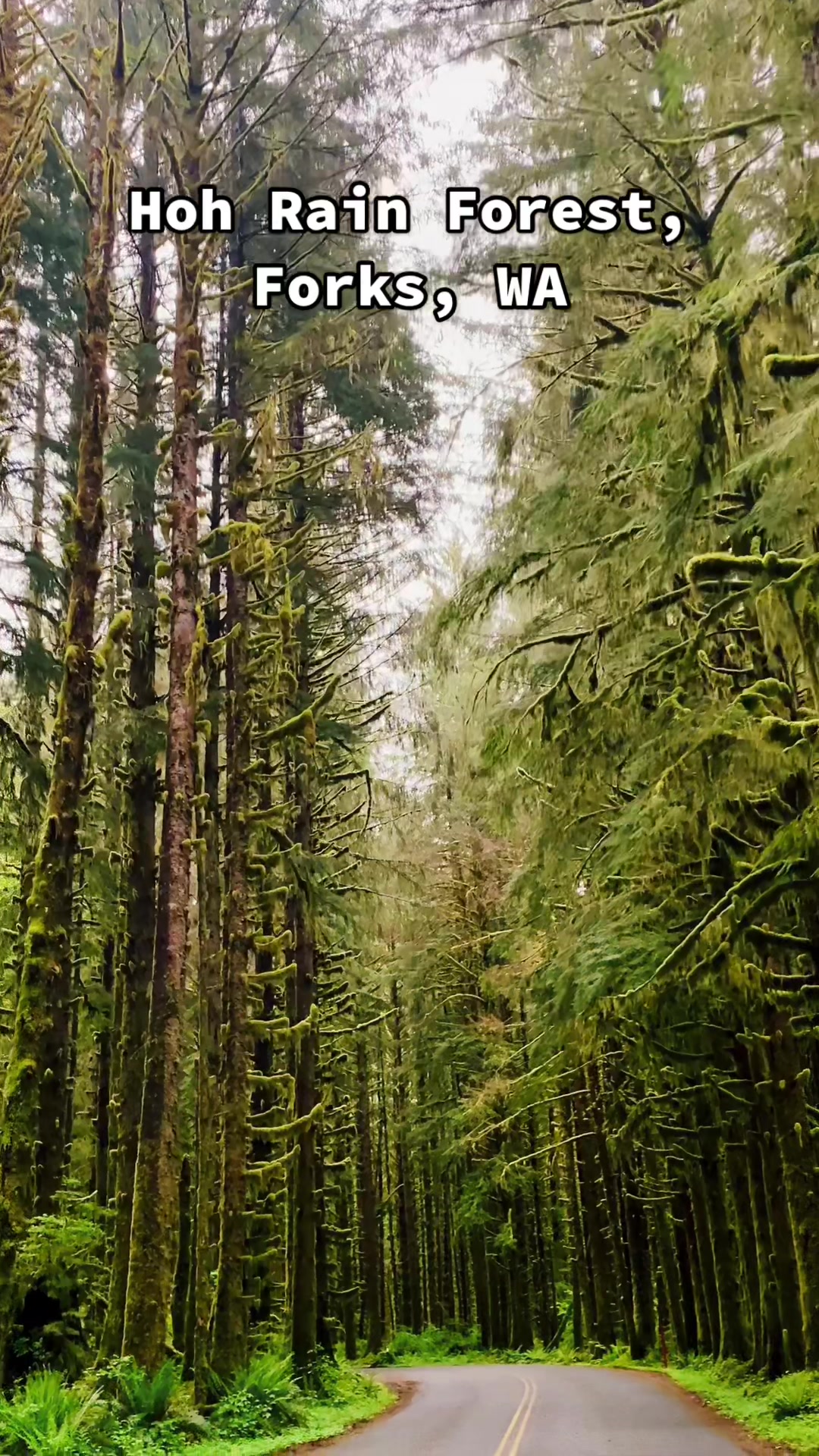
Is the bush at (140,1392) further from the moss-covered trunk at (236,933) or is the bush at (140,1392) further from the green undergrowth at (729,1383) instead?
the green undergrowth at (729,1383)

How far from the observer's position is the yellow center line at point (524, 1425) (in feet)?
31.5

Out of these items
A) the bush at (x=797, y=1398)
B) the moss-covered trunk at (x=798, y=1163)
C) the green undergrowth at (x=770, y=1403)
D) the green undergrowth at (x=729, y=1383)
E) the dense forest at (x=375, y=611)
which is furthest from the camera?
the moss-covered trunk at (x=798, y=1163)

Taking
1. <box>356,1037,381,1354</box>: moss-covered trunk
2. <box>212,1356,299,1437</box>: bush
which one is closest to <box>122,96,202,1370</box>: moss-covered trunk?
<box>212,1356,299,1437</box>: bush

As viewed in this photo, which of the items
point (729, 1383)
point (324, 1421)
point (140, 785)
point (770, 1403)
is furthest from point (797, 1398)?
point (140, 785)

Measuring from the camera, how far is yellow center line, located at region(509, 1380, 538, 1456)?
31.5ft

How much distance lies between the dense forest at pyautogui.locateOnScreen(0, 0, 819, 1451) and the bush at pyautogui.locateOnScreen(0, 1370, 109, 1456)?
11 cm

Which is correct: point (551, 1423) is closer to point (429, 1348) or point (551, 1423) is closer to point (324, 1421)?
point (324, 1421)

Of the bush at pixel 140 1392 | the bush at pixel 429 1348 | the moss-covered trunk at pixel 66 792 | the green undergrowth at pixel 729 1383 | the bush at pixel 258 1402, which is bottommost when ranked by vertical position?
the bush at pixel 429 1348

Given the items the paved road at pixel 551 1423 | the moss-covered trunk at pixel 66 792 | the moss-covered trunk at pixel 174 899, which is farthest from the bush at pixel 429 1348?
the moss-covered trunk at pixel 66 792

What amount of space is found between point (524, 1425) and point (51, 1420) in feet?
23.1

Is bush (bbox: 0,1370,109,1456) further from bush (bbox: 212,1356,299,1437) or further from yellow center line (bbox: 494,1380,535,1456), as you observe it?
yellow center line (bbox: 494,1380,535,1456)

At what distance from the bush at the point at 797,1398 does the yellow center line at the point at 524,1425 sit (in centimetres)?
246

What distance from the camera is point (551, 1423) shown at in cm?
1159

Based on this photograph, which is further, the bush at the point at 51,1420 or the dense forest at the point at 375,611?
the dense forest at the point at 375,611
